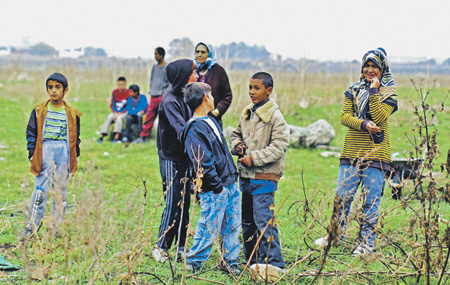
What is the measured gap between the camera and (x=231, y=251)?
4.18 m

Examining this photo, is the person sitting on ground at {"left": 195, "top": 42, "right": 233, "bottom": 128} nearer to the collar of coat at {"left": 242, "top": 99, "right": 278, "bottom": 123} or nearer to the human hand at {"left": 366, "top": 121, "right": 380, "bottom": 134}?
the collar of coat at {"left": 242, "top": 99, "right": 278, "bottom": 123}

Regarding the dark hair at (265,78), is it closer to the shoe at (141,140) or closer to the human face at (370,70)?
the human face at (370,70)

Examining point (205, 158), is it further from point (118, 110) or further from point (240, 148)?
point (118, 110)

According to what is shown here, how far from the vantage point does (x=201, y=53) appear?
20.1 feet

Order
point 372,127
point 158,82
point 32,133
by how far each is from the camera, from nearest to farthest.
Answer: point 372,127, point 32,133, point 158,82

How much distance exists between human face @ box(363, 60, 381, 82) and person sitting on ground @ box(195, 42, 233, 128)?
75.6 inches

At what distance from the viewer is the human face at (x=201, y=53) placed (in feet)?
20.0

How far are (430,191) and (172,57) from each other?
1444cm

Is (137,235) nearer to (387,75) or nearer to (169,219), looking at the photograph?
(169,219)

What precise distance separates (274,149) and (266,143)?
167mm

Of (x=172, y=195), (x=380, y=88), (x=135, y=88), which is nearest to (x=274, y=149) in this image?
(x=172, y=195)

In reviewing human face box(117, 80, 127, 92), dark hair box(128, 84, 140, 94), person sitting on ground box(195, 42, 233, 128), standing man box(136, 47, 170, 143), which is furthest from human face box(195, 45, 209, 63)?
human face box(117, 80, 127, 92)

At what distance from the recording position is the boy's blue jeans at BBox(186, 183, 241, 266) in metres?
4.10

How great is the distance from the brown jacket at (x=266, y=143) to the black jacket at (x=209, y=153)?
22 cm
